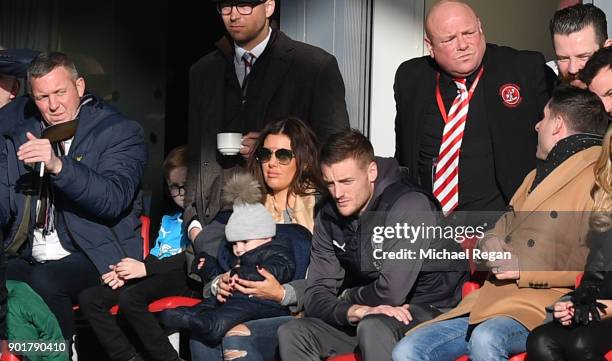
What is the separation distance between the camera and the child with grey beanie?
216 inches

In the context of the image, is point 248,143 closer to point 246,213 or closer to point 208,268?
point 246,213

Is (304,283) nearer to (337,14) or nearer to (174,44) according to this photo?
(337,14)

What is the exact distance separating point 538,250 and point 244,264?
56.7 inches

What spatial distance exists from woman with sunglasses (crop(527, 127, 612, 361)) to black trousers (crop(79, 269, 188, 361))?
6.88ft

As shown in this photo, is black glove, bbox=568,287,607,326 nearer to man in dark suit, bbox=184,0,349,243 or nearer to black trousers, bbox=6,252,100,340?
man in dark suit, bbox=184,0,349,243

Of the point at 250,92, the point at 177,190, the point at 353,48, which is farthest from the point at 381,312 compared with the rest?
the point at 353,48

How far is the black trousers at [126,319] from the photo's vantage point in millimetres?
5922

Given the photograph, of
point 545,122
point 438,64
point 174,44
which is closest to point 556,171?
point 545,122

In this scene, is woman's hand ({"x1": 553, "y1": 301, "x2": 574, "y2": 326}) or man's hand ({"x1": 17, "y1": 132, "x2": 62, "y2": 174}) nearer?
woman's hand ({"x1": 553, "y1": 301, "x2": 574, "y2": 326})

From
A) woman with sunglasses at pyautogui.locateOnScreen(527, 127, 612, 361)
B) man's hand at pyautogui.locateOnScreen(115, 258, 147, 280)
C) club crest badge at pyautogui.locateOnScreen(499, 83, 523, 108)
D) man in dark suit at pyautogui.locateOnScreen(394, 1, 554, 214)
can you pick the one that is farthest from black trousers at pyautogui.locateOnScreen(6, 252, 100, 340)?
woman with sunglasses at pyautogui.locateOnScreen(527, 127, 612, 361)

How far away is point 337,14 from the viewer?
6996 millimetres

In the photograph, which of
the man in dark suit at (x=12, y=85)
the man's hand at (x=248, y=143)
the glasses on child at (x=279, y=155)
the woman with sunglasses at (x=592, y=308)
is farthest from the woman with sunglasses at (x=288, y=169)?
the woman with sunglasses at (x=592, y=308)

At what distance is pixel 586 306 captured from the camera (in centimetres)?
443

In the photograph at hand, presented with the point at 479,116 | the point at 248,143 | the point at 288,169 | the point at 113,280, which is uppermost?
the point at 479,116
